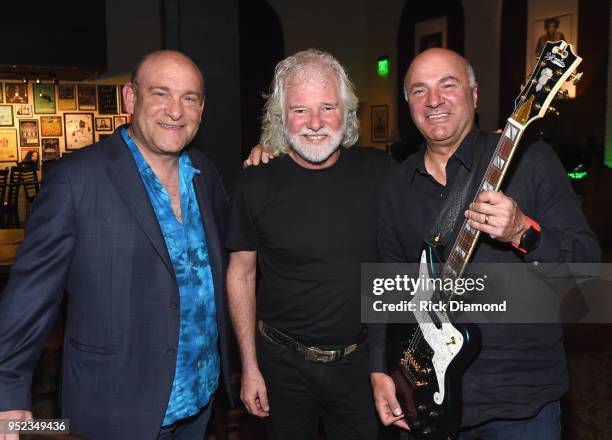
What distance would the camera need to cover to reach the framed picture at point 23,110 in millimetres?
10273

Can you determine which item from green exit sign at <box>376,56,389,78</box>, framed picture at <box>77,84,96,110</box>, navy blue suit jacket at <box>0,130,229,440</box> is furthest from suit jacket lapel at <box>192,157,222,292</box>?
green exit sign at <box>376,56,389,78</box>

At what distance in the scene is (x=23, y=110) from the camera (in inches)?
406

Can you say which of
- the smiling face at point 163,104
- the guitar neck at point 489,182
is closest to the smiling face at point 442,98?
the guitar neck at point 489,182

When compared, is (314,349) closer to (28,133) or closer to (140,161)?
(140,161)

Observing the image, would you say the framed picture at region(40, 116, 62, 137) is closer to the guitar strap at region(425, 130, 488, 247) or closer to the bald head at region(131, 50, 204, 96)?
the bald head at region(131, 50, 204, 96)

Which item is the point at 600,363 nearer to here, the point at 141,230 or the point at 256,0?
the point at 141,230

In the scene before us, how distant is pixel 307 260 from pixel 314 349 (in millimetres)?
327

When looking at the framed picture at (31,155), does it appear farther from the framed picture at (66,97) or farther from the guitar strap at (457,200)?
the guitar strap at (457,200)

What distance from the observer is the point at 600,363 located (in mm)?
4121

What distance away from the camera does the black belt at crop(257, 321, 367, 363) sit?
209 centimetres

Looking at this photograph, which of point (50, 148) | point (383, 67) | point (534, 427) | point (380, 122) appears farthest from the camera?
point (380, 122)

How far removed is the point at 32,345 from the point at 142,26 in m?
8.98

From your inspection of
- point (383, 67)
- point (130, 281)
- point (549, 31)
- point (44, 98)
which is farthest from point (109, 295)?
point (383, 67)

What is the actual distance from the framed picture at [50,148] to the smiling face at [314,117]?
9476mm
